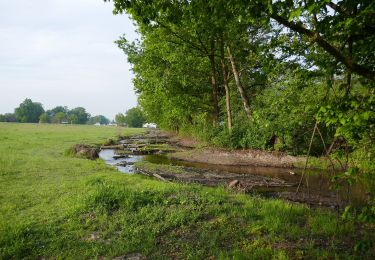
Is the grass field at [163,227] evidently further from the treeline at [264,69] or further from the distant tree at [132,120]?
the distant tree at [132,120]

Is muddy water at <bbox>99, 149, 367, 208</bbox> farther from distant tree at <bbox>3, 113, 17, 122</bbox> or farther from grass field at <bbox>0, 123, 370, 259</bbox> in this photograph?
distant tree at <bbox>3, 113, 17, 122</bbox>

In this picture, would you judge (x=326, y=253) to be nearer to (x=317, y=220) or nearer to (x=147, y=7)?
(x=317, y=220)

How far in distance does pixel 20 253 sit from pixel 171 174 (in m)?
11.6

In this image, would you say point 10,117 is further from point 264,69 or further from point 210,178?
point 264,69

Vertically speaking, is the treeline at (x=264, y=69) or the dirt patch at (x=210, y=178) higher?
the treeline at (x=264, y=69)

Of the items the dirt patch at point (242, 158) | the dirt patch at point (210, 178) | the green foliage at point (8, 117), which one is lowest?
the dirt patch at point (210, 178)

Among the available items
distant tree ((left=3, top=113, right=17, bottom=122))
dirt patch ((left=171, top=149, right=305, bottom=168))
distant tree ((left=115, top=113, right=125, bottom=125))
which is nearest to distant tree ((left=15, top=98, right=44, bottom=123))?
distant tree ((left=3, top=113, right=17, bottom=122))

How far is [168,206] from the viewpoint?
991 cm

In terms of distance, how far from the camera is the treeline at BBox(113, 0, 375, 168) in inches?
197

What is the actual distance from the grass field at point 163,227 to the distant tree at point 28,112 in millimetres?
179398

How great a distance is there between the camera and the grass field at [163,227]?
23.1 ft

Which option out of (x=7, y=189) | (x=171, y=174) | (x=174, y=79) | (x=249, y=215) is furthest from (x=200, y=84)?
(x=249, y=215)

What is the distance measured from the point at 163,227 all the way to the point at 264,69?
487 cm

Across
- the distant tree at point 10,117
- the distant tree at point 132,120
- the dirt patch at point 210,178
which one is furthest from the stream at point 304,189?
the distant tree at point 10,117
